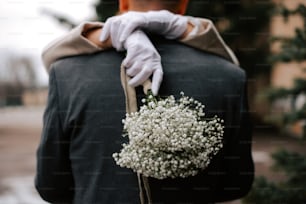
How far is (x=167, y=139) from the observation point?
141cm

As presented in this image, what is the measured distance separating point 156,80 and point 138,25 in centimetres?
17

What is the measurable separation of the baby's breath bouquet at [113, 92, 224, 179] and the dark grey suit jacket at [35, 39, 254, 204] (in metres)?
0.08

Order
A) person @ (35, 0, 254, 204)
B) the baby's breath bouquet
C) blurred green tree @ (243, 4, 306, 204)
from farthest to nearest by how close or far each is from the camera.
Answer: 1. blurred green tree @ (243, 4, 306, 204)
2. person @ (35, 0, 254, 204)
3. the baby's breath bouquet

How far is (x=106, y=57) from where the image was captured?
5.14 feet

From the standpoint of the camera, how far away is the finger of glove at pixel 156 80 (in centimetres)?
147

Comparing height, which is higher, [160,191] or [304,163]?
[160,191]

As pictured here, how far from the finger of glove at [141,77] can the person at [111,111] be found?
0.13 feet

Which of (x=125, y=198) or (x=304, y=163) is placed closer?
(x=125, y=198)

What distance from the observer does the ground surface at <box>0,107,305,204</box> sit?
19.2ft

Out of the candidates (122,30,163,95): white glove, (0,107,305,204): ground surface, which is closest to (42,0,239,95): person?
(122,30,163,95): white glove

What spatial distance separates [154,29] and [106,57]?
160 mm

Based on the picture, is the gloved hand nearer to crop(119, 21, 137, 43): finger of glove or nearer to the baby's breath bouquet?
crop(119, 21, 137, 43): finger of glove

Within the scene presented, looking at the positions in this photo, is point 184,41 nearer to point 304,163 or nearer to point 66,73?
point 66,73

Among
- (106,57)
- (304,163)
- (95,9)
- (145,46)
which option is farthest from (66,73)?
(95,9)
